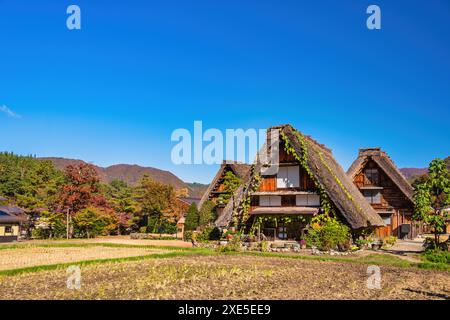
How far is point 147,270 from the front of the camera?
17.1m

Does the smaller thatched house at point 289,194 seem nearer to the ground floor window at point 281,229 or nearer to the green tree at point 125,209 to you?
the ground floor window at point 281,229

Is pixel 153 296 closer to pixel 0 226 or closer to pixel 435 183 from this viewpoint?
pixel 435 183

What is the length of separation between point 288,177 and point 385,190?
538 inches

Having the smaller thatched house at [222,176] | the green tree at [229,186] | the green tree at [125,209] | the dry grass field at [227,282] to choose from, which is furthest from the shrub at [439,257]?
the green tree at [125,209]

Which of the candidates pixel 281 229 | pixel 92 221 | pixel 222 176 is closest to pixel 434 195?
pixel 281 229

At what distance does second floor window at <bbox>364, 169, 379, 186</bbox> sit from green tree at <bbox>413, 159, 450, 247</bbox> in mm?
15363

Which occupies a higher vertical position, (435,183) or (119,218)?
(435,183)

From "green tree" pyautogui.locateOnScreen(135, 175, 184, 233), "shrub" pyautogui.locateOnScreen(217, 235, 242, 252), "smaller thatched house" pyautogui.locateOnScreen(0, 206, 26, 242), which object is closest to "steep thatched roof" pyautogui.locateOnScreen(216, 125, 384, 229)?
"shrub" pyautogui.locateOnScreen(217, 235, 242, 252)

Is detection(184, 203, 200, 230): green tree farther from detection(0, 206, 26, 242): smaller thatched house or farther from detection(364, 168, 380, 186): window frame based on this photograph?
detection(364, 168, 380, 186): window frame

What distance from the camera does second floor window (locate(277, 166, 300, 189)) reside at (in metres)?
29.5

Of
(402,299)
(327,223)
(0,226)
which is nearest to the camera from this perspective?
(402,299)

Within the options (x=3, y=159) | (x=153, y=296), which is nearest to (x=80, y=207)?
(x=153, y=296)

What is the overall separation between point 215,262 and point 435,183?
1304 cm
